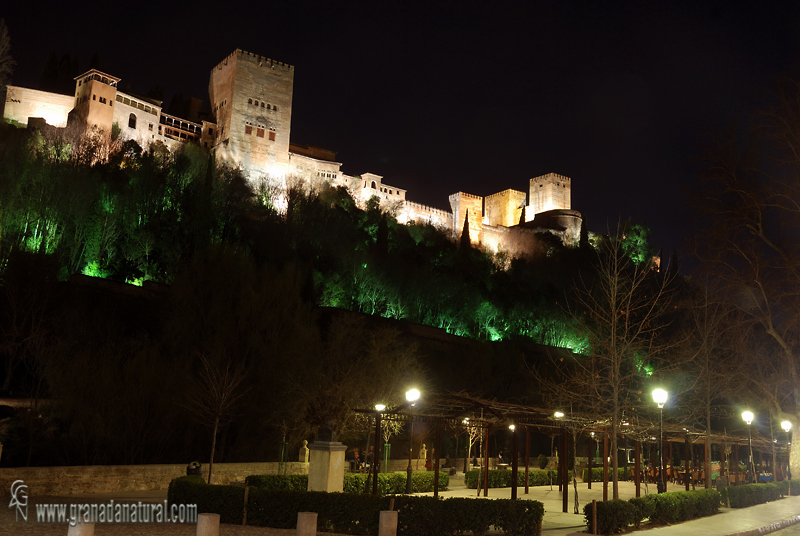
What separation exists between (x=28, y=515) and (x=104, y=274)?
98.8 feet

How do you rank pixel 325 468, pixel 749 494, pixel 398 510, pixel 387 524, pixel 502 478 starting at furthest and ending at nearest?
pixel 502 478, pixel 749 494, pixel 325 468, pixel 398 510, pixel 387 524

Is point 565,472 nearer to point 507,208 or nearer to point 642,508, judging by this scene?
point 642,508

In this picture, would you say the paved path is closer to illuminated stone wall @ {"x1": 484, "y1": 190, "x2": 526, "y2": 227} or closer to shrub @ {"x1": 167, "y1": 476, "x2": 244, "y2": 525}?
shrub @ {"x1": 167, "y1": 476, "x2": 244, "y2": 525}

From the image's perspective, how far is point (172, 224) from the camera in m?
42.1

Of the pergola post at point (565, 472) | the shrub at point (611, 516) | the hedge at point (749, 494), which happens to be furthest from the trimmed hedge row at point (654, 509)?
the pergola post at point (565, 472)

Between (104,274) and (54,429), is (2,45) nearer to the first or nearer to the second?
(104,274)

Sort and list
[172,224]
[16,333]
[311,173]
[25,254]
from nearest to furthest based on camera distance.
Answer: [16,333], [25,254], [172,224], [311,173]

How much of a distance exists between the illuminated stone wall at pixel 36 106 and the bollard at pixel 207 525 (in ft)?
187

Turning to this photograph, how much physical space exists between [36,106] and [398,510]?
59397 millimetres

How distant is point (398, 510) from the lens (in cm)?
1210

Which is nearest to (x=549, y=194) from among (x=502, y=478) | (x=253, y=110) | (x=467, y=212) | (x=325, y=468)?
(x=467, y=212)

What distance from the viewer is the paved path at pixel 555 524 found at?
11.4m

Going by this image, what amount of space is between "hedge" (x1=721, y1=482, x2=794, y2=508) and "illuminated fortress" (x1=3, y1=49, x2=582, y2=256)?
54470 millimetres

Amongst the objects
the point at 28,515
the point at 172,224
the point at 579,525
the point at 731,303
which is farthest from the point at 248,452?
the point at 172,224
